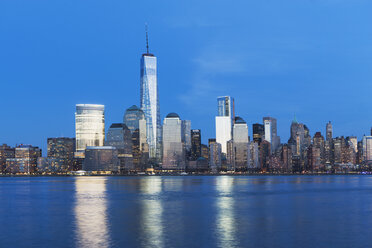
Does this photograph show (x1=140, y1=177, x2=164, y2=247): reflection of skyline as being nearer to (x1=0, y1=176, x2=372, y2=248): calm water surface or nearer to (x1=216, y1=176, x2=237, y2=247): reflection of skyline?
(x1=0, y1=176, x2=372, y2=248): calm water surface

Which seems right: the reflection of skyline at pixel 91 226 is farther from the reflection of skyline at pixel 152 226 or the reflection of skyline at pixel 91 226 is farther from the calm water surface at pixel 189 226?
the reflection of skyline at pixel 152 226

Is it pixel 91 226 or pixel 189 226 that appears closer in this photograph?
pixel 189 226

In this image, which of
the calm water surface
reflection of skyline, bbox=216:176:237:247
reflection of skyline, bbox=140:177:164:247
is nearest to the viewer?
reflection of skyline, bbox=216:176:237:247

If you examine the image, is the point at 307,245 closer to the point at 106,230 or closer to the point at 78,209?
the point at 106,230

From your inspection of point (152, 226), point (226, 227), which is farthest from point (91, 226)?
point (226, 227)

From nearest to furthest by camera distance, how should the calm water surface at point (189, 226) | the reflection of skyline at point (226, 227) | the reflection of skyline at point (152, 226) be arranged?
the reflection of skyline at point (226, 227), the reflection of skyline at point (152, 226), the calm water surface at point (189, 226)

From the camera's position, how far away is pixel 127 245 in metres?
45.2

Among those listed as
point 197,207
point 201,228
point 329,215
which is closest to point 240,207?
point 197,207

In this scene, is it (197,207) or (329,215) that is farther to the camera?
(197,207)

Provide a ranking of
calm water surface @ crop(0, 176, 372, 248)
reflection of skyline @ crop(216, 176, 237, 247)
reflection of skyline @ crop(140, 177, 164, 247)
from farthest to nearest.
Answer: calm water surface @ crop(0, 176, 372, 248)
reflection of skyline @ crop(140, 177, 164, 247)
reflection of skyline @ crop(216, 176, 237, 247)

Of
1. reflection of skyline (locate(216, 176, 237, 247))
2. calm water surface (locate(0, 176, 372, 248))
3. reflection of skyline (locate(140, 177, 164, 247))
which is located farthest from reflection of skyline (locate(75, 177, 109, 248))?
reflection of skyline (locate(216, 176, 237, 247))

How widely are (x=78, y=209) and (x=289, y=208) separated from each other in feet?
115

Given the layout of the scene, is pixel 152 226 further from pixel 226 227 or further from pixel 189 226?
pixel 226 227

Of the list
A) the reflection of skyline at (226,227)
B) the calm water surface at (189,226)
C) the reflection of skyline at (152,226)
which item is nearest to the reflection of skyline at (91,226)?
the calm water surface at (189,226)
